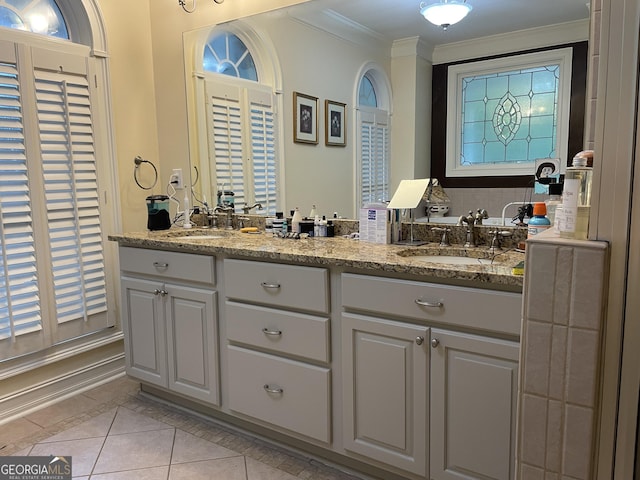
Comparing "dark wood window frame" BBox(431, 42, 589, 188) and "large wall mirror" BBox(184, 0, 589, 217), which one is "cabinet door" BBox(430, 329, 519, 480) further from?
"large wall mirror" BBox(184, 0, 589, 217)

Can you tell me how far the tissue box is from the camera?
214 centimetres

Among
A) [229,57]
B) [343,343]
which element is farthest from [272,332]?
[229,57]

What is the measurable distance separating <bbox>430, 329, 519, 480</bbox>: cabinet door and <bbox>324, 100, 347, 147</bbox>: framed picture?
1.19 metres

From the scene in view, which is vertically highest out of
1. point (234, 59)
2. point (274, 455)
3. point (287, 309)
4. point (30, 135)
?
point (234, 59)

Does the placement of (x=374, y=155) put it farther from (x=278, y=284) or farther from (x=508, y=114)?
(x=278, y=284)

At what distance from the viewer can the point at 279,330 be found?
198 centimetres

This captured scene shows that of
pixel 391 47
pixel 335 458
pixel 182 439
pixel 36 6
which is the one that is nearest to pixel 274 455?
pixel 335 458

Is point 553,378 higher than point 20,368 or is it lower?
higher

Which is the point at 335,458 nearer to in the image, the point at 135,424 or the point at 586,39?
the point at 135,424

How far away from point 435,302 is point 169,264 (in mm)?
1310

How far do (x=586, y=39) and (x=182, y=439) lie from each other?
2.31m

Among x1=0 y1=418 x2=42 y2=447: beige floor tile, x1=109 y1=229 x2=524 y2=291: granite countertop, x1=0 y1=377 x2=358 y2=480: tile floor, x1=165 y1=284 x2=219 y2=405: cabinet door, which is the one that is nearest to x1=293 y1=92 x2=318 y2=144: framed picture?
x1=109 y1=229 x2=524 y2=291: granite countertop

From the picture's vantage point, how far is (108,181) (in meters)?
2.85

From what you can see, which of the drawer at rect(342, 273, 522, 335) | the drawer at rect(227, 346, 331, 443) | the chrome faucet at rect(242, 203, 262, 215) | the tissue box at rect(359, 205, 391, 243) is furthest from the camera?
the chrome faucet at rect(242, 203, 262, 215)
